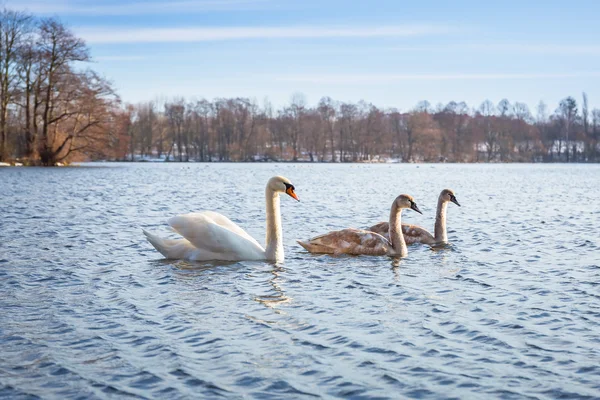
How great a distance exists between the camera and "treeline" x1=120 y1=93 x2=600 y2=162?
139250mm

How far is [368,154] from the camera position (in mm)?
151250

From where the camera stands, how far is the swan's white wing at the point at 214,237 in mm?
11180

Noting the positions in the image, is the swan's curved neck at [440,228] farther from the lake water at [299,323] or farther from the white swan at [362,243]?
the white swan at [362,243]

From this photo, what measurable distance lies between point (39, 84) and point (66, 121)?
4.24 meters

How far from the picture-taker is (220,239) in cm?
1120

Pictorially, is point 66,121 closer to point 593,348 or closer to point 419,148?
point 593,348

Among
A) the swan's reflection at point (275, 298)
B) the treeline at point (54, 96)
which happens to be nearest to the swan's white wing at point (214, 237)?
the swan's reflection at point (275, 298)

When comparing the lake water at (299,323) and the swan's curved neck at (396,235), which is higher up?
the swan's curved neck at (396,235)

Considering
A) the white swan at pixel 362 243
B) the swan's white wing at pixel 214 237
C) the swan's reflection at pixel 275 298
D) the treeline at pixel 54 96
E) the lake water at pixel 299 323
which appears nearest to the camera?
the lake water at pixel 299 323

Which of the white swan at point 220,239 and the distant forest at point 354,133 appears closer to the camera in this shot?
the white swan at point 220,239

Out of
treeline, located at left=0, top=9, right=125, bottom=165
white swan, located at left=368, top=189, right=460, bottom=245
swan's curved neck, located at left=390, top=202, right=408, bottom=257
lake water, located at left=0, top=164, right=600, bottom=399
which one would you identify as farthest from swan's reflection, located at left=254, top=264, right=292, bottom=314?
treeline, located at left=0, top=9, right=125, bottom=165

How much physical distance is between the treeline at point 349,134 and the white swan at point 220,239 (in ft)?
376

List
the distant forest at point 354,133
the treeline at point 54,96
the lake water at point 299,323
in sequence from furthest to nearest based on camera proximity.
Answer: the distant forest at point 354,133
the treeline at point 54,96
the lake water at point 299,323

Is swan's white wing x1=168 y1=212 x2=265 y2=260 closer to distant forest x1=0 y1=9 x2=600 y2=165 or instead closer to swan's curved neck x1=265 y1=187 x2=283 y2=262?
swan's curved neck x1=265 y1=187 x2=283 y2=262
